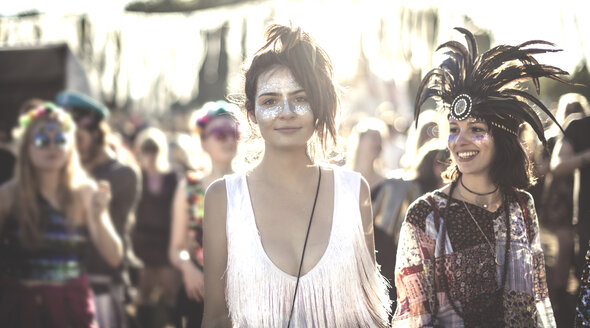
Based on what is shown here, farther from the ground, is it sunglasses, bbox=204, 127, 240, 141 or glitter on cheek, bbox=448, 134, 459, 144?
sunglasses, bbox=204, 127, 240, 141

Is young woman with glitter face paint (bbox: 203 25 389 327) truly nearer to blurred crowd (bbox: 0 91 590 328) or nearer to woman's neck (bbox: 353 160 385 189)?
blurred crowd (bbox: 0 91 590 328)

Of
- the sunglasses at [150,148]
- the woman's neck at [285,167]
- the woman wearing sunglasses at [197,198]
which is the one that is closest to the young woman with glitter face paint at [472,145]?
the woman's neck at [285,167]

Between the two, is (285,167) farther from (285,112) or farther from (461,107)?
(461,107)

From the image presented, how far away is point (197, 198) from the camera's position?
15.4 feet

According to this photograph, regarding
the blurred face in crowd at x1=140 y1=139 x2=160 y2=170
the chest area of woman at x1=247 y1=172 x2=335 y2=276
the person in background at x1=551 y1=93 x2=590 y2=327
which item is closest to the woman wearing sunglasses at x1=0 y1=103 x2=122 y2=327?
the chest area of woman at x1=247 y1=172 x2=335 y2=276

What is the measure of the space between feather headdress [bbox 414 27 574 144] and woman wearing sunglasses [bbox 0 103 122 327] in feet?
7.94

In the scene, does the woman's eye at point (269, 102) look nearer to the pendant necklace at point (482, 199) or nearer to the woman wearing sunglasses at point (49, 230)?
the pendant necklace at point (482, 199)

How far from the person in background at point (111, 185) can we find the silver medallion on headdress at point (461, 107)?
3014 millimetres

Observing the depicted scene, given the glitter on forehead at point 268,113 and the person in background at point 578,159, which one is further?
the person in background at point 578,159

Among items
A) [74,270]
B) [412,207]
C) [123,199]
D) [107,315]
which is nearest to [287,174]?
[412,207]

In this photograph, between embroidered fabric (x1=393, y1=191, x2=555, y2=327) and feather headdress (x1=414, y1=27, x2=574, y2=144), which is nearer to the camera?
embroidered fabric (x1=393, y1=191, x2=555, y2=327)

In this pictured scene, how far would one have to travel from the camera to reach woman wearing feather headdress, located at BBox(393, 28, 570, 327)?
299 centimetres

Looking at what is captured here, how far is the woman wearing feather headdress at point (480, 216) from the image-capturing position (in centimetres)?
299

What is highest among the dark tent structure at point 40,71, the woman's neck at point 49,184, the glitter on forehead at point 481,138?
the dark tent structure at point 40,71
